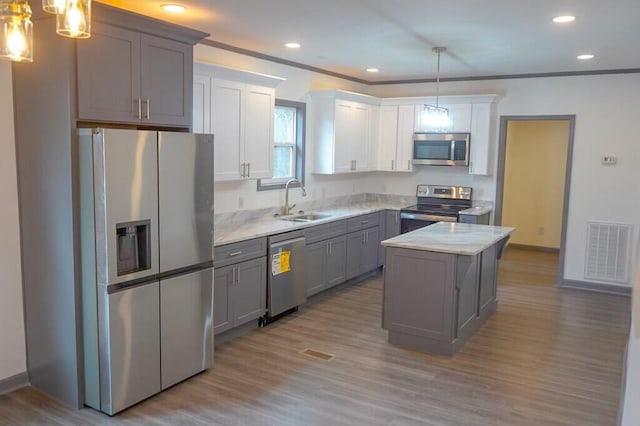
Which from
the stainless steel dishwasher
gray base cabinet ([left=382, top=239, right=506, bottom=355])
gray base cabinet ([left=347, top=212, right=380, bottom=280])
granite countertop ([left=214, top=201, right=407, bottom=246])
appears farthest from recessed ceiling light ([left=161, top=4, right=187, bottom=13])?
gray base cabinet ([left=347, top=212, right=380, bottom=280])

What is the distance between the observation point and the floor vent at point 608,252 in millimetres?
6195

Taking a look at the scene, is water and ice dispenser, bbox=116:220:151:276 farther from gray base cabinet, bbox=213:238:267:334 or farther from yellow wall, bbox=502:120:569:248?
yellow wall, bbox=502:120:569:248

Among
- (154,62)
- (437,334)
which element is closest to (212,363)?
(437,334)

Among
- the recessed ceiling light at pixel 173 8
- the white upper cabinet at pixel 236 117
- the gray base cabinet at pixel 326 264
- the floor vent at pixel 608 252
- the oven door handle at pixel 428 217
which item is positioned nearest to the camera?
the recessed ceiling light at pixel 173 8

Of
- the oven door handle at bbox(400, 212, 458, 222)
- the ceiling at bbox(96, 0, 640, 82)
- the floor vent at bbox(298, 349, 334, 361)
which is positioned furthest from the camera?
the oven door handle at bbox(400, 212, 458, 222)

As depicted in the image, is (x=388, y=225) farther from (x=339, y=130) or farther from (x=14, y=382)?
(x=14, y=382)

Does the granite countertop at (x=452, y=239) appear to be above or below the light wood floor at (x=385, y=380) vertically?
above

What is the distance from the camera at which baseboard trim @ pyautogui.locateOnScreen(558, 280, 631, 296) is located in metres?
6.22

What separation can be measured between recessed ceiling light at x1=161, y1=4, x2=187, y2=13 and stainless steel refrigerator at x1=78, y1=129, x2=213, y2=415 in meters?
0.95

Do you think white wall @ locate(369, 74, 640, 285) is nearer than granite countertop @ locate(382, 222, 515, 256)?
No

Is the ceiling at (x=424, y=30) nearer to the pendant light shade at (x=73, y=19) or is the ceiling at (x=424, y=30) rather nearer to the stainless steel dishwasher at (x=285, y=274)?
the stainless steel dishwasher at (x=285, y=274)

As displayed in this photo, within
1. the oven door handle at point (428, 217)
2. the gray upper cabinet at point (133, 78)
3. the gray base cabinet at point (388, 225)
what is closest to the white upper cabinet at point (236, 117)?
the gray upper cabinet at point (133, 78)

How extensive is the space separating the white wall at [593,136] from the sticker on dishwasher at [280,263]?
3.61m

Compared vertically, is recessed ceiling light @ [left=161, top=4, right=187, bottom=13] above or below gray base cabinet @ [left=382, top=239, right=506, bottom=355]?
above
